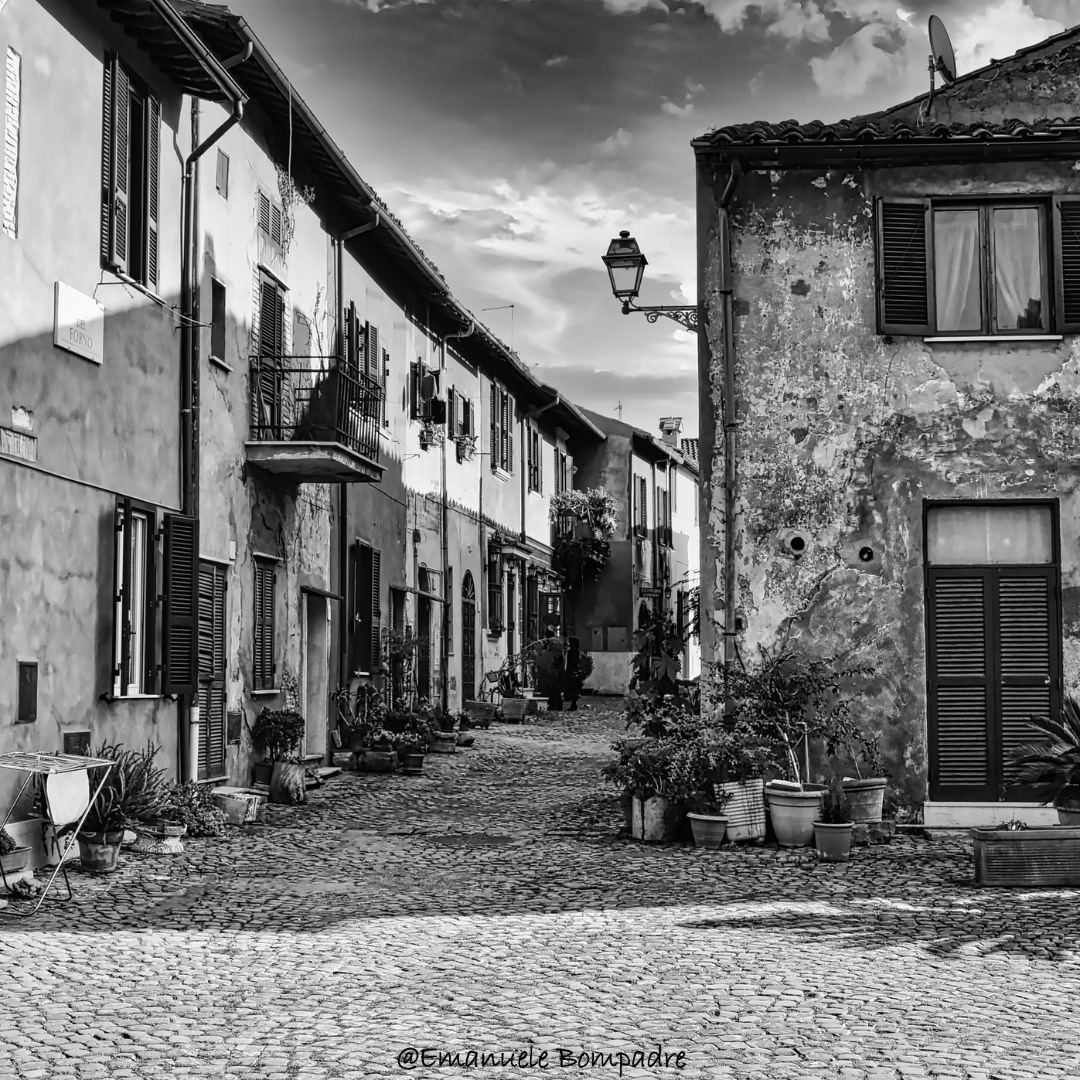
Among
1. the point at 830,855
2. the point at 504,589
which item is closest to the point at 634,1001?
the point at 830,855

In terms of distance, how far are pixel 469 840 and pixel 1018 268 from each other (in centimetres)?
650

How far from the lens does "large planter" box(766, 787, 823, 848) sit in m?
11.5

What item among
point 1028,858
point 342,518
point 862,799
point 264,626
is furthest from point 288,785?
point 1028,858

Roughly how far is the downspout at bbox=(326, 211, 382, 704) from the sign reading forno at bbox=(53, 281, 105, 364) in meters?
6.77

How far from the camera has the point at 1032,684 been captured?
12367mm

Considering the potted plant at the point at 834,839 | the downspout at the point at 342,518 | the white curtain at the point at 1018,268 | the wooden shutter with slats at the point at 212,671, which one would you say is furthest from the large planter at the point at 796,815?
the downspout at the point at 342,518

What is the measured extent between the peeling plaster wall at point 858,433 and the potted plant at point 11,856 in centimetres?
583

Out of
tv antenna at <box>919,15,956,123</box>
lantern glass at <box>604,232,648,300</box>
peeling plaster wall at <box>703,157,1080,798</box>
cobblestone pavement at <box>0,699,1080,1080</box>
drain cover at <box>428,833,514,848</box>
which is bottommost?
drain cover at <box>428,833,514,848</box>

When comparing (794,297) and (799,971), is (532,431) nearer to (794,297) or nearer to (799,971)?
(794,297)

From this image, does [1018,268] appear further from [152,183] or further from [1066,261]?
[152,183]

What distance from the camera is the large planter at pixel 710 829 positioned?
37.7 ft

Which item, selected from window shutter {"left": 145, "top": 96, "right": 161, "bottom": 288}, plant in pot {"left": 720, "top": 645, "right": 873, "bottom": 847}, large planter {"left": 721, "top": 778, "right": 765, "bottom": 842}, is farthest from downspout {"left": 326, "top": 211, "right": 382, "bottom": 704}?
large planter {"left": 721, "top": 778, "right": 765, "bottom": 842}

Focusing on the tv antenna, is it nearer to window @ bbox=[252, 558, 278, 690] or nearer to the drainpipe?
the drainpipe

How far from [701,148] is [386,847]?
6.23 m
